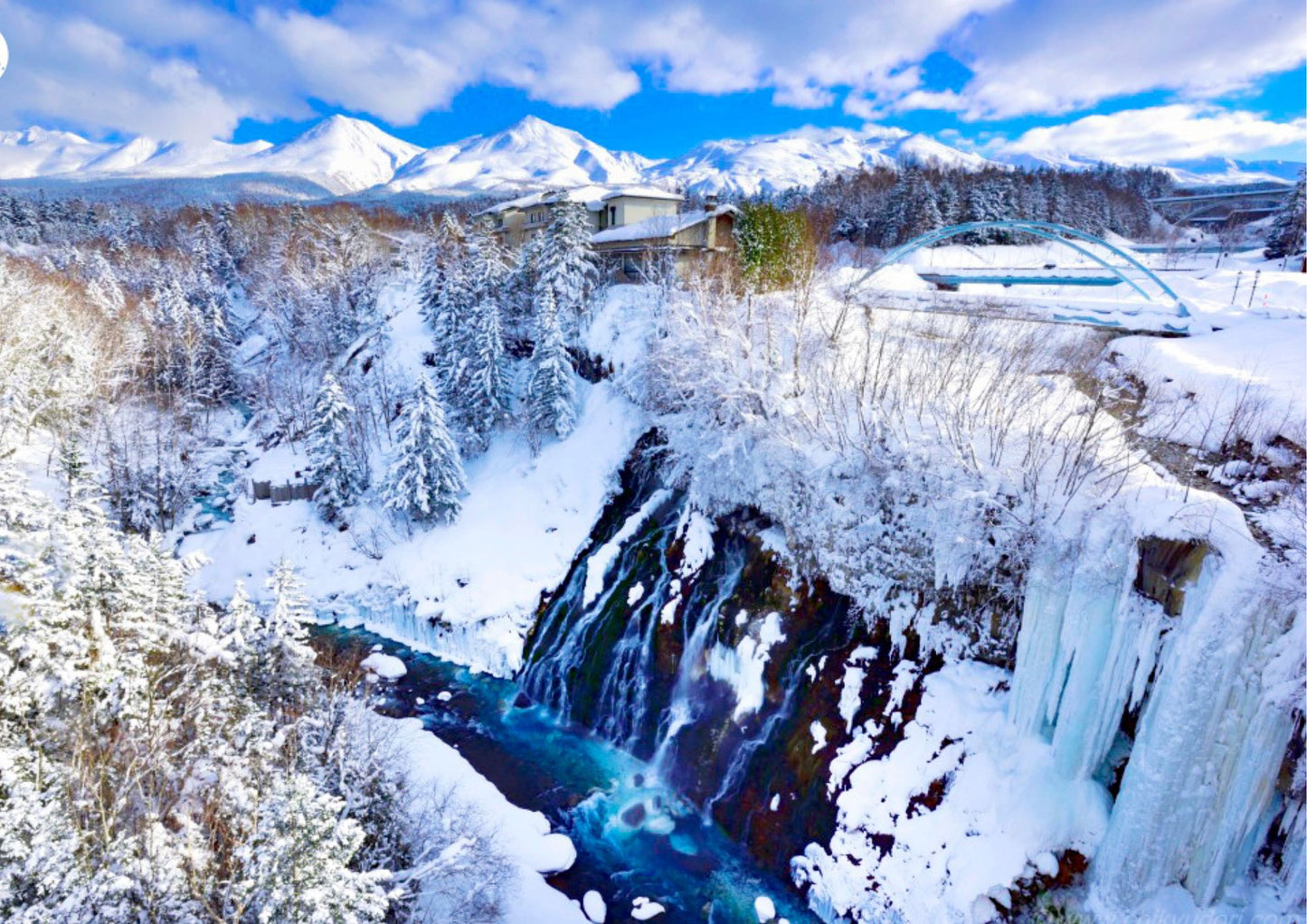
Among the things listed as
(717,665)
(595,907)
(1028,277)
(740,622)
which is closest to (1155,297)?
(1028,277)

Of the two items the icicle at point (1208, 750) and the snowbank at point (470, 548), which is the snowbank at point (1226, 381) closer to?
the icicle at point (1208, 750)

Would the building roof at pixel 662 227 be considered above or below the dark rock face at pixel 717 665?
above

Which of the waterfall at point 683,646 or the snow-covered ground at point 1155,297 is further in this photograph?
the snow-covered ground at point 1155,297

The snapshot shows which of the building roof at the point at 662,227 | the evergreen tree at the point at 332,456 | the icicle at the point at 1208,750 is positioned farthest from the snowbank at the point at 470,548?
the icicle at the point at 1208,750

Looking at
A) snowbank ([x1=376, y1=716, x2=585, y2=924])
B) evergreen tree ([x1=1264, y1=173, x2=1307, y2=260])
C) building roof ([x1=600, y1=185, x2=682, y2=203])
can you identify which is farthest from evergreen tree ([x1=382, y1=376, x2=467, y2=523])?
evergreen tree ([x1=1264, y1=173, x2=1307, y2=260])

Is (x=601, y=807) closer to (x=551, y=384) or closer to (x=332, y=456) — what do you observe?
(x=551, y=384)

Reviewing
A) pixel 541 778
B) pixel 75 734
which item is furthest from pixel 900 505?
pixel 75 734

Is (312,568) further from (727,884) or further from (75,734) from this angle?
(727,884)
